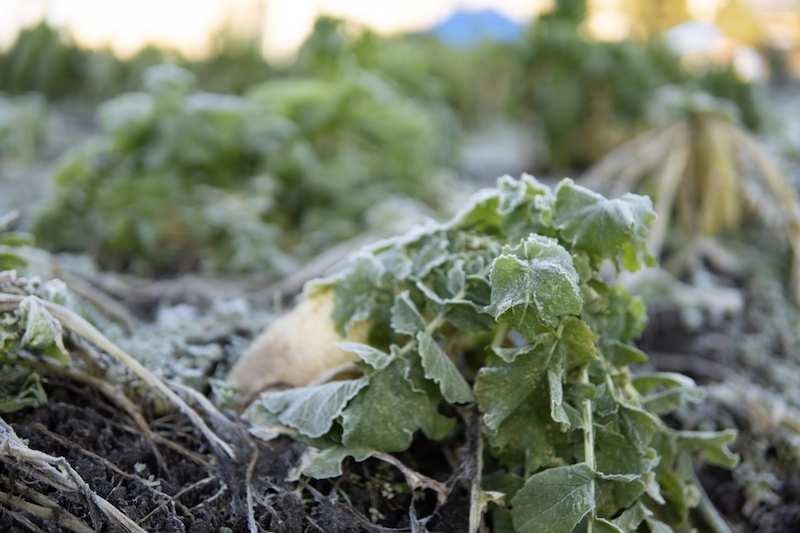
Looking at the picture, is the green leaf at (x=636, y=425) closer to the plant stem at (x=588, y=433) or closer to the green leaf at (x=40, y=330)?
the plant stem at (x=588, y=433)

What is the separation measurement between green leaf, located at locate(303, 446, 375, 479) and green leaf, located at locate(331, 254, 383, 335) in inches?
10.1

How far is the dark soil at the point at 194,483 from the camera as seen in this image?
100cm

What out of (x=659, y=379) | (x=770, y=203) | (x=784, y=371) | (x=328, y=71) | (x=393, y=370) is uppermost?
(x=328, y=71)

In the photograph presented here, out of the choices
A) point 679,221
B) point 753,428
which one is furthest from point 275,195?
point 753,428

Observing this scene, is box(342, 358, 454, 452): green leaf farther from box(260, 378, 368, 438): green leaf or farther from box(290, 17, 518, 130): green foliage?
box(290, 17, 518, 130): green foliage

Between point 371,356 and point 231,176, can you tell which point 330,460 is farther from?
point 231,176

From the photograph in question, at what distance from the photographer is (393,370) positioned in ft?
3.79

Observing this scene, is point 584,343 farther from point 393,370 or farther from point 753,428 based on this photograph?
point 753,428

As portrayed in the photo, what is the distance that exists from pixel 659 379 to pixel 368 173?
1.80 metres

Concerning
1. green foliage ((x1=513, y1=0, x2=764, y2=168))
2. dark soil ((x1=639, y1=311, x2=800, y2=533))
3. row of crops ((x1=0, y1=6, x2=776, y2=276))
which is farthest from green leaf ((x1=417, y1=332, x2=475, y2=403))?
green foliage ((x1=513, y1=0, x2=764, y2=168))

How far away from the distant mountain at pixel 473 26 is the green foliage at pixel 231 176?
13.3 ft

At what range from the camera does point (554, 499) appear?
1029 millimetres

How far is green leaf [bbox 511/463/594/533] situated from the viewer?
3.32ft

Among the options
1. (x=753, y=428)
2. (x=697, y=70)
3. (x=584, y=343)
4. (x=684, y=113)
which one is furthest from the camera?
(x=697, y=70)
